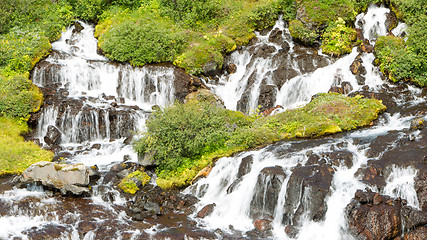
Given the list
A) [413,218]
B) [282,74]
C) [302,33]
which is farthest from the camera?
[302,33]

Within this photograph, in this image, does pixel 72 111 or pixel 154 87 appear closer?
pixel 72 111

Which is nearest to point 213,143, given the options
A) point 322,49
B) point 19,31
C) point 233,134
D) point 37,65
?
point 233,134

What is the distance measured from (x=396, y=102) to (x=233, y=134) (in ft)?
29.6

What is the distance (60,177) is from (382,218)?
465 inches

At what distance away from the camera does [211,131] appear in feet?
58.7

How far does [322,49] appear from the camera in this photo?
25375 mm

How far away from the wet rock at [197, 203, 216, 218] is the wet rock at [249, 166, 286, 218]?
1.51m

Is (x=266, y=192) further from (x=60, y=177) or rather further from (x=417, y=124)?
(x=60, y=177)

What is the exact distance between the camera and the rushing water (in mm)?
13141

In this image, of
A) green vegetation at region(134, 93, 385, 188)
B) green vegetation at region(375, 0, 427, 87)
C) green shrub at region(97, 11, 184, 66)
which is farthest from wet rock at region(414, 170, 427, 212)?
green shrub at region(97, 11, 184, 66)

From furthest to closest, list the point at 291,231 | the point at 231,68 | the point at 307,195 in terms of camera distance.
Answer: the point at 231,68, the point at 307,195, the point at 291,231

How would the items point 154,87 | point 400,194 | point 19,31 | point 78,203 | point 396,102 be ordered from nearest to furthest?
1. point 400,194
2. point 78,203
3. point 396,102
4. point 154,87
5. point 19,31

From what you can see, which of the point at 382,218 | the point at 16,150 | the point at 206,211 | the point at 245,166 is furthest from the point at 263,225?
the point at 16,150

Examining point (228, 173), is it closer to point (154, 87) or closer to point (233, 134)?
point (233, 134)
